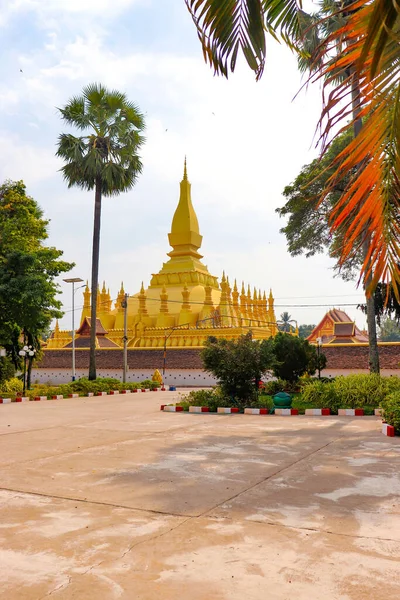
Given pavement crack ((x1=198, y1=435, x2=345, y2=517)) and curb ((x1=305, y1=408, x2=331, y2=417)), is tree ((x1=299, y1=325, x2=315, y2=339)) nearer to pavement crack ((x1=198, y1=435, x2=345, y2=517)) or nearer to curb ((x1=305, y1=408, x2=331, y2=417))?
curb ((x1=305, y1=408, x2=331, y2=417))

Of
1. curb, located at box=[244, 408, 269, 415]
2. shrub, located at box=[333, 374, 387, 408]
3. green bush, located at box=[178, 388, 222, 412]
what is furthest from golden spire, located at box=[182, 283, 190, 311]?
curb, located at box=[244, 408, 269, 415]

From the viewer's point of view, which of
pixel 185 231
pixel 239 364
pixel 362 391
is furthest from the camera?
pixel 185 231

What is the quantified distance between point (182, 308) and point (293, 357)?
54.8 feet

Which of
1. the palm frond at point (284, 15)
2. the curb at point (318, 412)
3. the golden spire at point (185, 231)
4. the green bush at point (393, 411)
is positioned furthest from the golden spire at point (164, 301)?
the palm frond at point (284, 15)

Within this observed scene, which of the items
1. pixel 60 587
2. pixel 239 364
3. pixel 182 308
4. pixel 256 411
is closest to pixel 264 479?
pixel 60 587

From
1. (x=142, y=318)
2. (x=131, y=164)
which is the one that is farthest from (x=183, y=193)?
(x=131, y=164)

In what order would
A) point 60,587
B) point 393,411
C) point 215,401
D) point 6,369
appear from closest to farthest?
point 60,587, point 393,411, point 215,401, point 6,369

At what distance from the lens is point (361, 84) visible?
10.6 feet

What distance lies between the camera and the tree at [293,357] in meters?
18.3

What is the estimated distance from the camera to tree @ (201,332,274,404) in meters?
14.1

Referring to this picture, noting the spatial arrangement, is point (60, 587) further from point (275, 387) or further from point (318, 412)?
point (275, 387)

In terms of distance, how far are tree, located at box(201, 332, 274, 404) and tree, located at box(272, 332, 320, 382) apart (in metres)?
Answer: 3.89

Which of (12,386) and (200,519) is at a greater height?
(12,386)

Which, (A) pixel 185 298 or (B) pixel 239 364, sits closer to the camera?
(B) pixel 239 364
